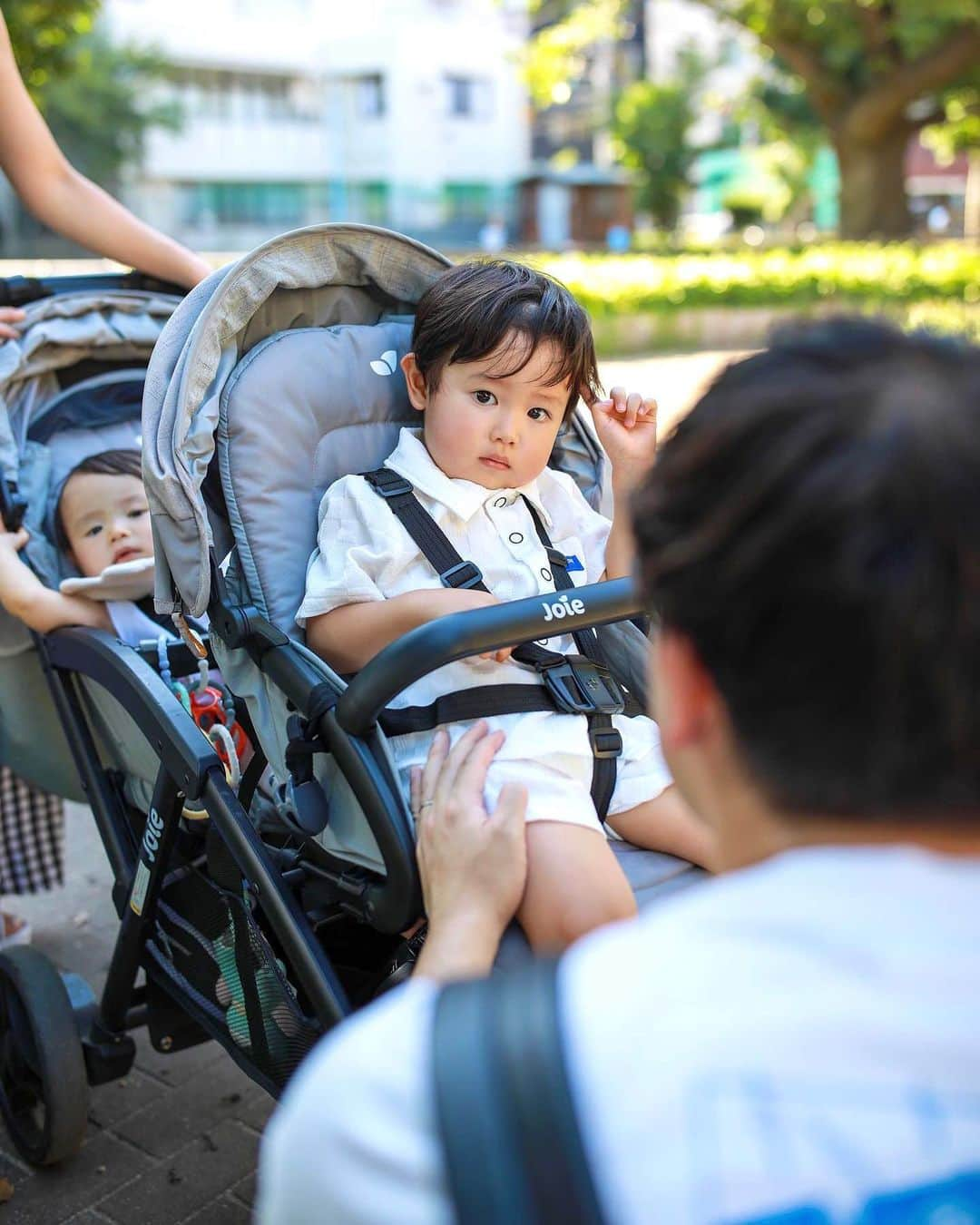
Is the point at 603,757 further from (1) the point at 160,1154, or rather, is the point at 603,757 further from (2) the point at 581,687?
(1) the point at 160,1154

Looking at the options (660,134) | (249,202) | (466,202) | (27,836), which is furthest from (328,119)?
(27,836)

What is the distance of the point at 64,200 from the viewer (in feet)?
9.48

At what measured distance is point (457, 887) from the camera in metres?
1.57

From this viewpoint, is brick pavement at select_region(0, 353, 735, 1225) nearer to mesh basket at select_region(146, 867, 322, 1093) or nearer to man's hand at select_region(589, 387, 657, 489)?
man's hand at select_region(589, 387, 657, 489)

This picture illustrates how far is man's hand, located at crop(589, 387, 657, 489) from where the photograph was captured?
255 centimetres

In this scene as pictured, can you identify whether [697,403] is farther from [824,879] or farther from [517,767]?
[517,767]

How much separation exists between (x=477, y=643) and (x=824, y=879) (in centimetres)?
90

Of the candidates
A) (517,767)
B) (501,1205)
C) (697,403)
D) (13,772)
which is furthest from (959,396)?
(13,772)

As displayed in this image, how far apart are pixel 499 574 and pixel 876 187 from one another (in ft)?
76.1

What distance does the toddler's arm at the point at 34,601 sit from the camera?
2.55m

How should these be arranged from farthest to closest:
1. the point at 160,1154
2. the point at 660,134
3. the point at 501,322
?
the point at 660,134 < the point at 160,1154 < the point at 501,322

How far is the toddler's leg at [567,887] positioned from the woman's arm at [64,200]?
68.2 inches

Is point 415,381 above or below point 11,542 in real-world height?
above

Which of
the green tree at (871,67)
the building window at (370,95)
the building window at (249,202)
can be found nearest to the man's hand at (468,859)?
the green tree at (871,67)
